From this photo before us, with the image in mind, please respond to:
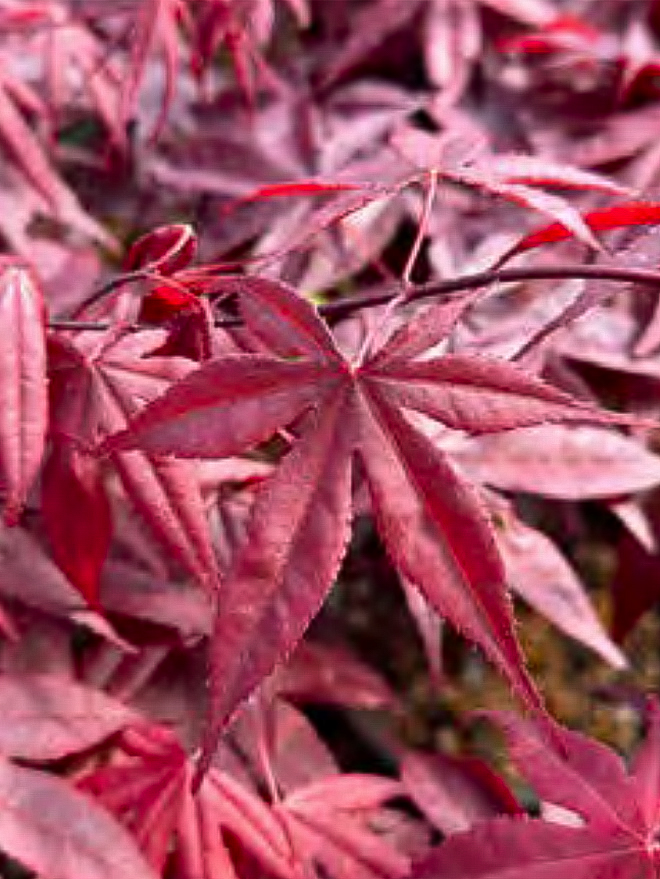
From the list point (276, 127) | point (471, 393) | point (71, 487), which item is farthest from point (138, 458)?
point (276, 127)

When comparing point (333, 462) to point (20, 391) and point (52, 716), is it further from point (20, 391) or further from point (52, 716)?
point (52, 716)

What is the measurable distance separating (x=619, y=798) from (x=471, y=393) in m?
0.28

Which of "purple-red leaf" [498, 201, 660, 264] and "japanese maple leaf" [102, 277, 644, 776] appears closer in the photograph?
"japanese maple leaf" [102, 277, 644, 776]

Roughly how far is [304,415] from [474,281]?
0.40 feet

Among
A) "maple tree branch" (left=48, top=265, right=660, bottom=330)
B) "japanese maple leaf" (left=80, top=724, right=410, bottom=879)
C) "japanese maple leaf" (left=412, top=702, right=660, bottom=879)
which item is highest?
"maple tree branch" (left=48, top=265, right=660, bottom=330)

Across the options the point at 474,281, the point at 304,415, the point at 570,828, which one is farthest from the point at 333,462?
the point at 570,828

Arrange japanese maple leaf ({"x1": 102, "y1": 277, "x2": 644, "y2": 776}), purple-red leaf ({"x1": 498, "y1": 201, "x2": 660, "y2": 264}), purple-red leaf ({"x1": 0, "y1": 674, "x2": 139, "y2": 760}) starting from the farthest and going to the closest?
purple-red leaf ({"x1": 0, "y1": 674, "x2": 139, "y2": 760})
purple-red leaf ({"x1": 498, "y1": 201, "x2": 660, "y2": 264})
japanese maple leaf ({"x1": 102, "y1": 277, "x2": 644, "y2": 776})

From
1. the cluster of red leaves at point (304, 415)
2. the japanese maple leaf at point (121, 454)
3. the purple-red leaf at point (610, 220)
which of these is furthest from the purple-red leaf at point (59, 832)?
the purple-red leaf at point (610, 220)

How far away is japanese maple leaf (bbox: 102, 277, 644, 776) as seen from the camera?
60 cm

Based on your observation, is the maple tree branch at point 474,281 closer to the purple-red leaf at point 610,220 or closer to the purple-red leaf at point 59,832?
the purple-red leaf at point 610,220

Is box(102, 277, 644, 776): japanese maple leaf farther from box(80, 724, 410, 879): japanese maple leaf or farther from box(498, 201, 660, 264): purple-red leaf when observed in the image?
box(80, 724, 410, 879): japanese maple leaf

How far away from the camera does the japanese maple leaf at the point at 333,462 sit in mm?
601

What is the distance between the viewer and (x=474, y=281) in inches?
28.5

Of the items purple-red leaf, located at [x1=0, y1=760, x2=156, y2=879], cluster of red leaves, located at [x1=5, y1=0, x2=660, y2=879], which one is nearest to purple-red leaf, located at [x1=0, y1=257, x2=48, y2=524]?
cluster of red leaves, located at [x1=5, y1=0, x2=660, y2=879]
